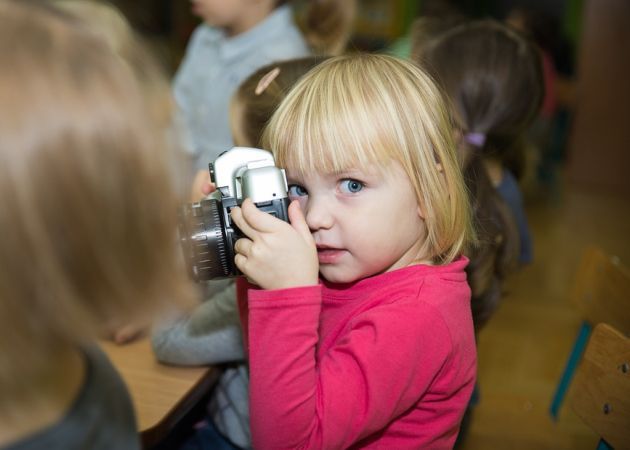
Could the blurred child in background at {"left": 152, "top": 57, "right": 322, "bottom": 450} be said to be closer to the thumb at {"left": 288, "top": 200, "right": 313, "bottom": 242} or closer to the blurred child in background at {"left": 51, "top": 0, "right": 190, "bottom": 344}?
the thumb at {"left": 288, "top": 200, "right": 313, "bottom": 242}

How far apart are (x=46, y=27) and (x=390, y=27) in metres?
4.74

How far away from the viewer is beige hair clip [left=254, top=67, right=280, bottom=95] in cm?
121

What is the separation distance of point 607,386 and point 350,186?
478 mm

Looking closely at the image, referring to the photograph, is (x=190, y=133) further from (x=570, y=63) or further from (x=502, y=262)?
(x=570, y=63)

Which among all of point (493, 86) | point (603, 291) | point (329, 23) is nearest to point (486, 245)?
point (603, 291)

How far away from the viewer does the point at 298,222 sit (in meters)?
0.80

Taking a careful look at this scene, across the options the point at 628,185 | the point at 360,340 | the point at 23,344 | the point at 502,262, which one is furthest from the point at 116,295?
the point at 628,185

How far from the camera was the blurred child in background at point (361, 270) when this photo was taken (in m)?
0.77

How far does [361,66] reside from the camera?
34.8 inches

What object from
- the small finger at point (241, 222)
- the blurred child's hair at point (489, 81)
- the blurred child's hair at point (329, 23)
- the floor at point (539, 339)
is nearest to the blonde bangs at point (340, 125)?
the small finger at point (241, 222)

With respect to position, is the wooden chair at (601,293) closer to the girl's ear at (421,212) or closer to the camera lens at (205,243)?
the girl's ear at (421,212)

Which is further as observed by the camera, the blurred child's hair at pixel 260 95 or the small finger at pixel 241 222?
the blurred child's hair at pixel 260 95

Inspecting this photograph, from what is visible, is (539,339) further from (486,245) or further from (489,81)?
(486,245)

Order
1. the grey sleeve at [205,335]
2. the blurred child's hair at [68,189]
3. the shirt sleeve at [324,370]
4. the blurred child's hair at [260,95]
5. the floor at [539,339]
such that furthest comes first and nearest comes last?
the floor at [539,339]
the blurred child's hair at [260,95]
the grey sleeve at [205,335]
the shirt sleeve at [324,370]
the blurred child's hair at [68,189]
